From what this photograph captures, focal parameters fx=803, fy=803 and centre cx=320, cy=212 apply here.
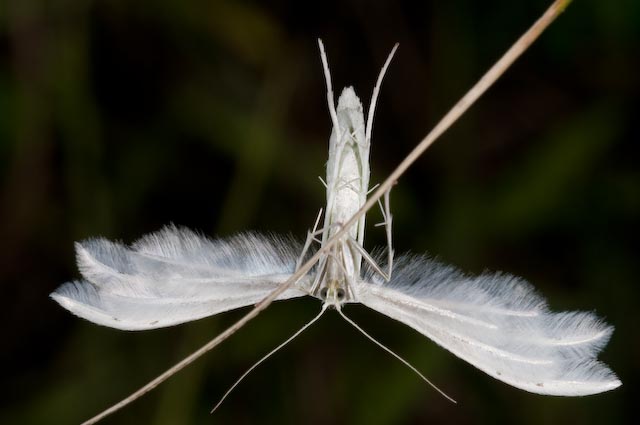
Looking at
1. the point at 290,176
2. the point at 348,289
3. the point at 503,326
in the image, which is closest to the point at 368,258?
the point at 348,289

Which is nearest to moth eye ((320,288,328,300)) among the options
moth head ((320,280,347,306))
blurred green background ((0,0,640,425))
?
moth head ((320,280,347,306))

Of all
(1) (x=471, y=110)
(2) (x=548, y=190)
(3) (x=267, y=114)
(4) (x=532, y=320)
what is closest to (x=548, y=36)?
(1) (x=471, y=110)

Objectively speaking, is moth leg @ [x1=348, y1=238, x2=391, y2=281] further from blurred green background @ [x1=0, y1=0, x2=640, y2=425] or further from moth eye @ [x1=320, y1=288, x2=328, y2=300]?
blurred green background @ [x1=0, y1=0, x2=640, y2=425]

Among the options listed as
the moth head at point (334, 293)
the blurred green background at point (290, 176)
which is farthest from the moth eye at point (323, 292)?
the blurred green background at point (290, 176)

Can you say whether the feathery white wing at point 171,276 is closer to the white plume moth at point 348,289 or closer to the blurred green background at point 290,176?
the white plume moth at point 348,289

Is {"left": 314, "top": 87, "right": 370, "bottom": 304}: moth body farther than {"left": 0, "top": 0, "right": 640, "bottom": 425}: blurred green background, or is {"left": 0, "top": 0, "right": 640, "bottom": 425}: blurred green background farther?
{"left": 0, "top": 0, "right": 640, "bottom": 425}: blurred green background

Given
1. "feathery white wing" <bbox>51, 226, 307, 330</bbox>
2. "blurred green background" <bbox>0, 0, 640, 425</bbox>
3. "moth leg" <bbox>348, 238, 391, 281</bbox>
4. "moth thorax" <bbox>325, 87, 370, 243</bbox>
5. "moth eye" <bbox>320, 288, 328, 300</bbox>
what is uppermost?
"blurred green background" <bbox>0, 0, 640, 425</bbox>

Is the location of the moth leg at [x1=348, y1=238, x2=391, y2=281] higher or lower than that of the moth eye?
higher
